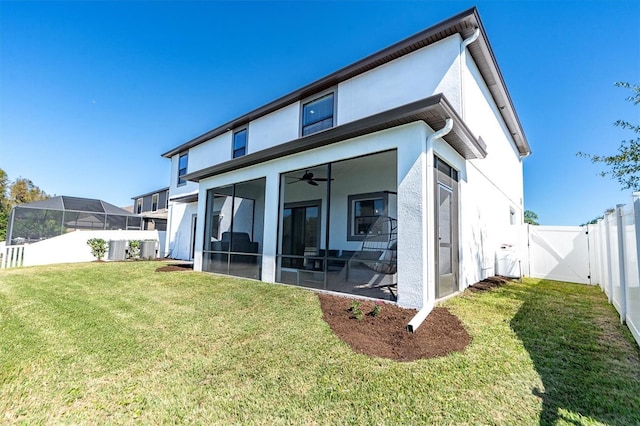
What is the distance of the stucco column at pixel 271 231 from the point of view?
7191mm

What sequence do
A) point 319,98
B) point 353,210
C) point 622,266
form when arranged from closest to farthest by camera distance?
1. point 622,266
2. point 319,98
3. point 353,210

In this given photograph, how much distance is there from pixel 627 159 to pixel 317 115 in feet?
33.0

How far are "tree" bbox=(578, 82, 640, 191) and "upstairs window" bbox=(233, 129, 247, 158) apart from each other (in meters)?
12.5

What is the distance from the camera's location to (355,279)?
19.5ft

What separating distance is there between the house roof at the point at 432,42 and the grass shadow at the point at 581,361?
5893 mm

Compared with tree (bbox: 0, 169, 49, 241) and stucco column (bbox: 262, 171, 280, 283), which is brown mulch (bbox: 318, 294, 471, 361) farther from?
tree (bbox: 0, 169, 49, 241)

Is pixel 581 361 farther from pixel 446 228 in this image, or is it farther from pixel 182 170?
pixel 182 170

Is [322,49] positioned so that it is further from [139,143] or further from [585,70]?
[139,143]

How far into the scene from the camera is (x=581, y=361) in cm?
314

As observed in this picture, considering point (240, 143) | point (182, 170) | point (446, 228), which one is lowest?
point (446, 228)

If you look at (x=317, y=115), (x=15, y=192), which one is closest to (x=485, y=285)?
(x=317, y=115)

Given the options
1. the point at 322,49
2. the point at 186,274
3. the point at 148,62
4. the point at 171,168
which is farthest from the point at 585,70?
the point at 171,168

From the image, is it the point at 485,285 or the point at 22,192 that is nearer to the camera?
the point at 485,285

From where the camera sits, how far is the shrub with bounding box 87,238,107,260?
12953 millimetres
